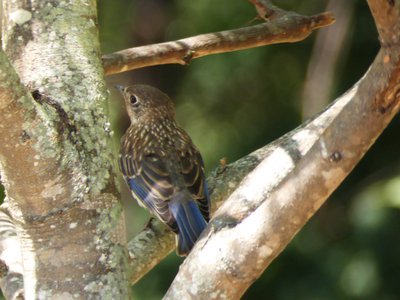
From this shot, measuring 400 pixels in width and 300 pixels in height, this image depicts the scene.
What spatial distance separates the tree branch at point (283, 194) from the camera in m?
2.56

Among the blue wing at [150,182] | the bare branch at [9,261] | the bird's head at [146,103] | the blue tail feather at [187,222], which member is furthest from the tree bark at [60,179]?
the bird's head at [146,103]

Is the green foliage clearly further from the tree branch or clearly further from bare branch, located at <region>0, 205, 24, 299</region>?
the tree branch

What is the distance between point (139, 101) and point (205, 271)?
3.57 meters

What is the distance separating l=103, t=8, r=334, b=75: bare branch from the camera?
14.9 feet

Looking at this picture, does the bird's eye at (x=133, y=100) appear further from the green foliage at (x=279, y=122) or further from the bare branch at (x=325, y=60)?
the green foliage at (x=279, y=122)

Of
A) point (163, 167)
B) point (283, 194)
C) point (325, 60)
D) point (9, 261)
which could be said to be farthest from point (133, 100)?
point (283, 194)

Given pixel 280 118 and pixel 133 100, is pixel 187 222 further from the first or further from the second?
pixel 280 118

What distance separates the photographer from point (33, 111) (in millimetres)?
3145

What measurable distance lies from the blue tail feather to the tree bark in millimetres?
1149

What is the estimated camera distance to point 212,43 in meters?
4.71

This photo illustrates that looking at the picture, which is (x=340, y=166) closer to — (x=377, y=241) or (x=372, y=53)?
(x=377, y=241)

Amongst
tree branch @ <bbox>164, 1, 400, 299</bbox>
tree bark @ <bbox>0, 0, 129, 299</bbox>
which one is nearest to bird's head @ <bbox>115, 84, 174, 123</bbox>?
tree bark @ <bbox>0, 0, 129, 299</bbox>

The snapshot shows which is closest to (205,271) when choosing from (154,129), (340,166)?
(340,166)

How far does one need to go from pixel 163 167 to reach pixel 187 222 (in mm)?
741
